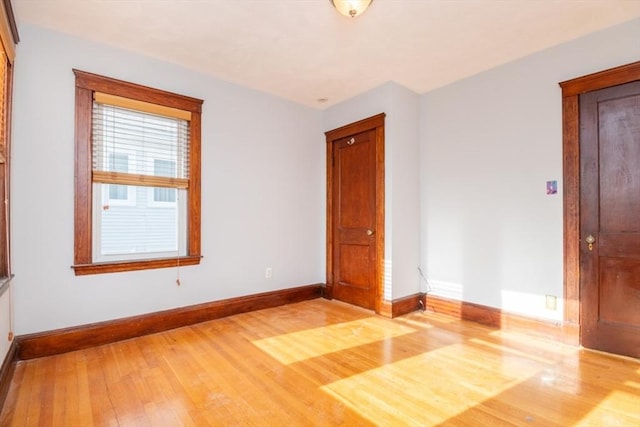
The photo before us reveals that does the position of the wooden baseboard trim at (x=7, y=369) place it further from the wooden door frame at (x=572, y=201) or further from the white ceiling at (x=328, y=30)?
the wooden door frame at (x=572, y=201)

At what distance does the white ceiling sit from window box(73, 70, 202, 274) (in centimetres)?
47

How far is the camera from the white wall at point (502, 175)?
2.86 metres

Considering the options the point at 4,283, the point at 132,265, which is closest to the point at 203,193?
the point at 132,265

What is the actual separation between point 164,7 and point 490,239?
3545 millimetres

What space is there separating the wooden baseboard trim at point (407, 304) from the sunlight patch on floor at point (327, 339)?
18 centimetres

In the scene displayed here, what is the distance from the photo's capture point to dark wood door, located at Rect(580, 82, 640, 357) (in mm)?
2494

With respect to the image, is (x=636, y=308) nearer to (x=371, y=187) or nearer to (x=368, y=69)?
(x=371, y=187)

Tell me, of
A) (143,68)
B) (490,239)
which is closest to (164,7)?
(143,68)

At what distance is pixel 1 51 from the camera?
209 cm

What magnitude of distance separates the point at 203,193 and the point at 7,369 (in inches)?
78.1

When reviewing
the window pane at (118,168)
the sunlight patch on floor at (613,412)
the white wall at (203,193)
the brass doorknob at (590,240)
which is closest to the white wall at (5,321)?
the white wall at (203,193)

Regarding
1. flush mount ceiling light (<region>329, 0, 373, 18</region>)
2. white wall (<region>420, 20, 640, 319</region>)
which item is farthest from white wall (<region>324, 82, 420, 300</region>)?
flush mount ceiling light (<region>329, 0, 373, 18</region>)

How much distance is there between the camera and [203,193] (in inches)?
135

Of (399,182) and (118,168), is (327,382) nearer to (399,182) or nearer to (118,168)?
(399,182)
